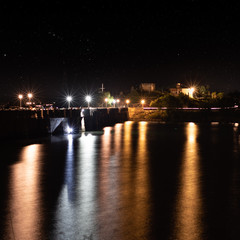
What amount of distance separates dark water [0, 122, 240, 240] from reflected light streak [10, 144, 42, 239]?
0.10 feet

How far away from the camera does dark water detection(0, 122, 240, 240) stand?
10.4 m

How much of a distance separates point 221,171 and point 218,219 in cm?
999

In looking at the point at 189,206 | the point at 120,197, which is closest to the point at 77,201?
the point at 120,197

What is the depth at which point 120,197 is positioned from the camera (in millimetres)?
14328

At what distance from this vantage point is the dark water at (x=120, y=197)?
10.4 m

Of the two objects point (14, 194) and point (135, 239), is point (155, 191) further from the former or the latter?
point (14, 194)

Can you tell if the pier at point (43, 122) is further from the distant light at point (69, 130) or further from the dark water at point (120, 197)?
the dark water at point (120, 197)

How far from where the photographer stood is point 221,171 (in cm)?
2086

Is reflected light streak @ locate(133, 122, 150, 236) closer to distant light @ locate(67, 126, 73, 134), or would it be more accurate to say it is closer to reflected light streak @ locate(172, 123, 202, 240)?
reflected light streak @ locate(172, 123, 202, 240)

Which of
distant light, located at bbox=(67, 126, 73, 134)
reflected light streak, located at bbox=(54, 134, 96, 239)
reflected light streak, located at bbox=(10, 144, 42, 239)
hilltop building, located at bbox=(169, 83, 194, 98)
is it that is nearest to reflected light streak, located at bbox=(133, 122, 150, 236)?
reflected light streak, located at bbox=(54, 134, 96, 239)

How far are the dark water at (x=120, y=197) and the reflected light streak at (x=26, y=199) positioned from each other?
0.10 ft

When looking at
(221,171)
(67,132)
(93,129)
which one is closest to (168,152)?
(221,171)

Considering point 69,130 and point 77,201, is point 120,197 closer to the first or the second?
point 77,201

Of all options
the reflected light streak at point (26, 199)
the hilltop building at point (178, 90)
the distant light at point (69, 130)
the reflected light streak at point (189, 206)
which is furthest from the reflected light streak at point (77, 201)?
the hilltop building at point (178, 90)
